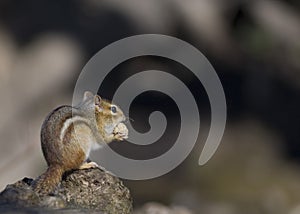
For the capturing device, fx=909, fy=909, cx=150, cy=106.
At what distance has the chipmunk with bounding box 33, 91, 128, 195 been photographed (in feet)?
11.4

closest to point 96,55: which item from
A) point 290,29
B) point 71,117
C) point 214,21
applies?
point 214,21

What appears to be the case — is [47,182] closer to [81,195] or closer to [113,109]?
[81,195]

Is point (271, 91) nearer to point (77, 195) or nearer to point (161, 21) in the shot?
point (161, 21)

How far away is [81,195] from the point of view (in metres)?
3.43

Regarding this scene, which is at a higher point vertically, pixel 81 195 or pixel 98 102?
pixel 98 102

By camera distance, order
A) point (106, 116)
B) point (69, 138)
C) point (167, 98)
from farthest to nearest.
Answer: point (167, 98), point (106, 116), point (69, 138)

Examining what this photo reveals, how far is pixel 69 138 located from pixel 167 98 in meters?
7.16

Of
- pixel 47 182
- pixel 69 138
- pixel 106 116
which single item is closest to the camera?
pixel 47 182

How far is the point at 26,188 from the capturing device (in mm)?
3432

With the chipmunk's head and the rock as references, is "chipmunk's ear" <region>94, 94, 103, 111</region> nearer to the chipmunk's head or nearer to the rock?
the chipmunk's head

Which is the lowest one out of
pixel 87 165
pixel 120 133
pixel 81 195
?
pixel 81 195

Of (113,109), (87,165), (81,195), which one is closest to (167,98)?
(113,109)

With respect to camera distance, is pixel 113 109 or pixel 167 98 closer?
pixel 113 109

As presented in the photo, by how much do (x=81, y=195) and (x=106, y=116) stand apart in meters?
0.40
